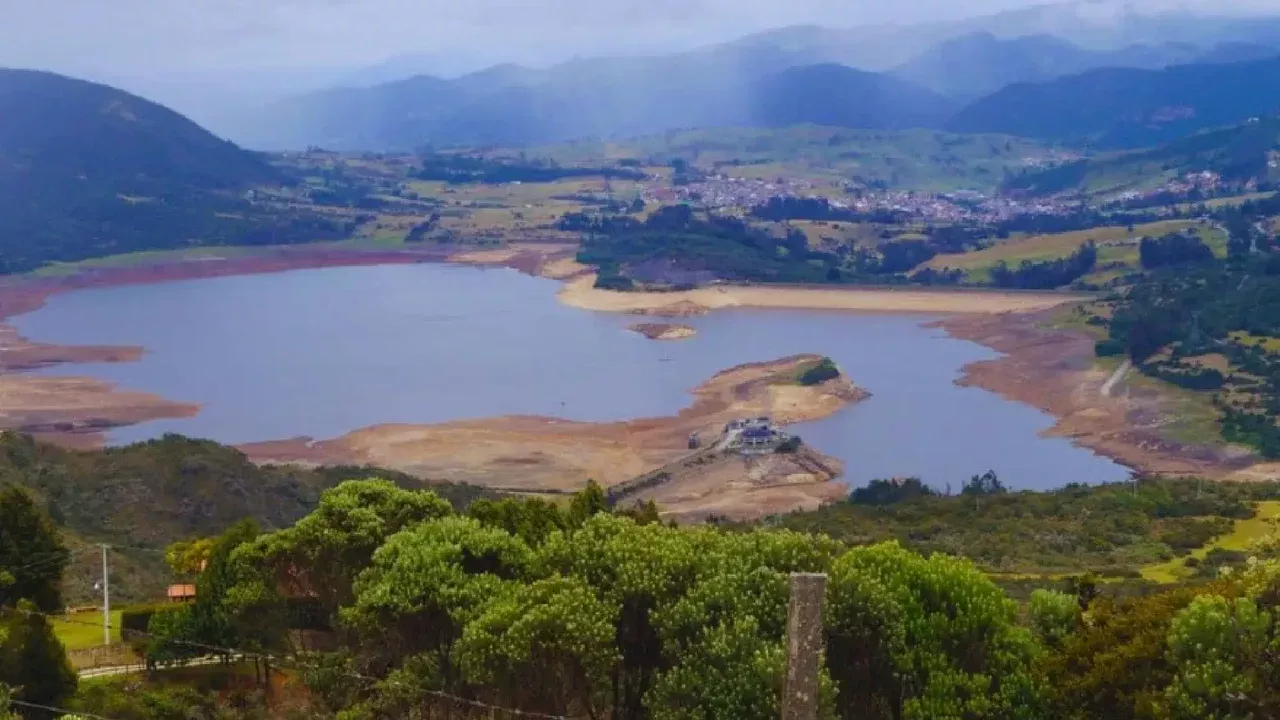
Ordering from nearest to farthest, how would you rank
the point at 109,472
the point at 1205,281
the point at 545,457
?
the point at 109,472 → the point at 545,457 → the point at 1205,281

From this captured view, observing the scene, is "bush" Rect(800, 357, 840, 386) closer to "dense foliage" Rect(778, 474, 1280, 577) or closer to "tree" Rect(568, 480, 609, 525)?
"dense foliage" Rect(778, 474, 1280, 577)

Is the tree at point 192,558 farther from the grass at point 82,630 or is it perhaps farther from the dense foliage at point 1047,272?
the dense foliage at point 1047,272

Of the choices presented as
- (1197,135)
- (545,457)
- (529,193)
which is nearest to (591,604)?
(545,457)

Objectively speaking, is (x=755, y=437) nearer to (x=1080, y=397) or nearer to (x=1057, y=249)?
(x=1080, y=397)

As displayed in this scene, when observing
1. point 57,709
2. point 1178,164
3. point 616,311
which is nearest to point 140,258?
point 616,311

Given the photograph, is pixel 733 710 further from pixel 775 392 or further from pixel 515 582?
pixel 775 392

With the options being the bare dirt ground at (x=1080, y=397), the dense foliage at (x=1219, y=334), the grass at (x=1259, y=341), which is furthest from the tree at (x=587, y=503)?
the grass at (x=1259, y=341)
